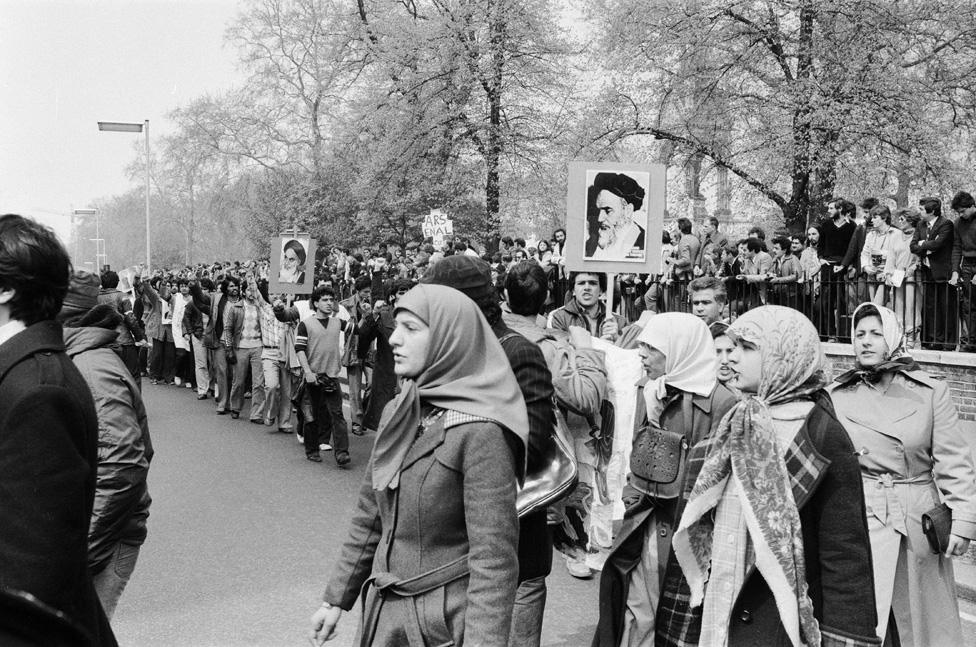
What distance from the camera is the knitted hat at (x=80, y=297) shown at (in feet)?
14.2

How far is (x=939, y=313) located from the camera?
467 inches

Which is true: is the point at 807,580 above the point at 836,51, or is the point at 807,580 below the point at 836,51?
below

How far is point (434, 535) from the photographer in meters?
2.71

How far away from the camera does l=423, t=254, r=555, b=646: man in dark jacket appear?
12.0 ft

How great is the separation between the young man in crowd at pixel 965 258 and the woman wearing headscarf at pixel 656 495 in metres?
8.23

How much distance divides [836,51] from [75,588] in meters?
21.2

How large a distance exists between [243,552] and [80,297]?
338 centimetres

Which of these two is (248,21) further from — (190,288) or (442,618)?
(442,618)

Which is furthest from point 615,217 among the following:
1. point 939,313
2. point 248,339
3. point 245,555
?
point 248,339

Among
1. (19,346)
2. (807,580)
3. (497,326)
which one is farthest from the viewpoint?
(497,326)

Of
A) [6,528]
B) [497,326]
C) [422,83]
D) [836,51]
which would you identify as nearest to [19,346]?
[6,528]

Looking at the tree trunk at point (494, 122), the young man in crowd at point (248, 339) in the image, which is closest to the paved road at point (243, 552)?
the young man in crowd at point (248, 339)

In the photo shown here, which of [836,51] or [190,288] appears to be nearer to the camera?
[190,288]

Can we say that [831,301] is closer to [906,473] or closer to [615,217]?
[615,217]
